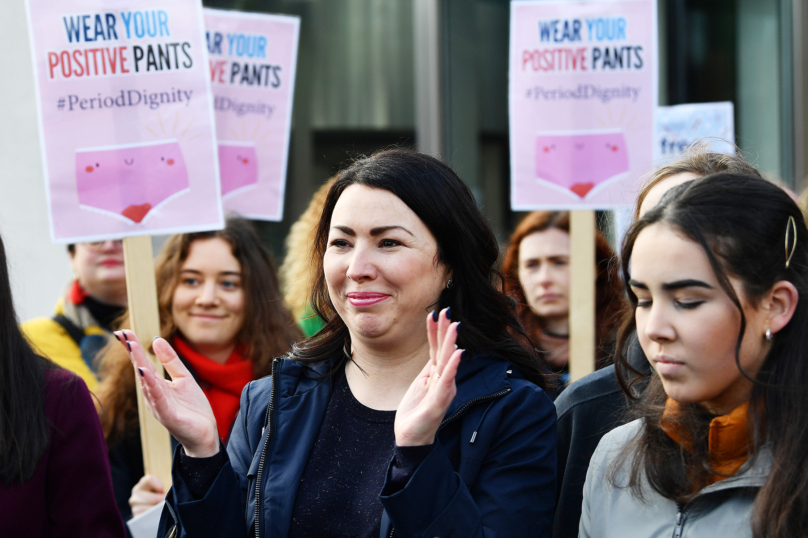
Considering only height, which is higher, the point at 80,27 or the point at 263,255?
the point at 80,27

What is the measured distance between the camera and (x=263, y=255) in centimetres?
379

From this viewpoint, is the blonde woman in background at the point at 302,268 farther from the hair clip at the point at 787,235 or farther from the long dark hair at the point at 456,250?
the hair clip at the point at 787,235

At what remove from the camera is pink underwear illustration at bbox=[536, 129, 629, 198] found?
11.8 ft

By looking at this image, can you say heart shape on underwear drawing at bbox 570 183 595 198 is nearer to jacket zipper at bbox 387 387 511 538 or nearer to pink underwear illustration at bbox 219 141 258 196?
pink underwear illustration at bbox 219 141 258 196

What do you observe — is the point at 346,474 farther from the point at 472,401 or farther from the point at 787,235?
the point at 787,235

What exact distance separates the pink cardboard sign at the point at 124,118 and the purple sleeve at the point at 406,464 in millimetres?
1666

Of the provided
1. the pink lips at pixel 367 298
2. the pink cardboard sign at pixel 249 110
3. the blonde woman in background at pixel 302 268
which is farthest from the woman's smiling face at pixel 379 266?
the pink cardboard sign at pixel 249 110

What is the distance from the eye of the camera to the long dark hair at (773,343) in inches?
63.7

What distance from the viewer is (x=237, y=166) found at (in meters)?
4.02

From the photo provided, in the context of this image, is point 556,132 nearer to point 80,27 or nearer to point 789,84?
point 80,27

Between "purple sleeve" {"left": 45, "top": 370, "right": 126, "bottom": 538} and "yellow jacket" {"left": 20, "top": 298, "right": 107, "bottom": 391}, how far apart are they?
1347 mm

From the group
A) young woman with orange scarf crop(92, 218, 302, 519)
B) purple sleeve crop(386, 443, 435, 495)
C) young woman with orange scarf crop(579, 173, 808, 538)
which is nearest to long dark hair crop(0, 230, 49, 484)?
purple sleeve crop(386, 443, 435, 495)

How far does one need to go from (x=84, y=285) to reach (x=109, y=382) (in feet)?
2.04

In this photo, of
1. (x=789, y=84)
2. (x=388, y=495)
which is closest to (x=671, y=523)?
(x=388, y=495)
